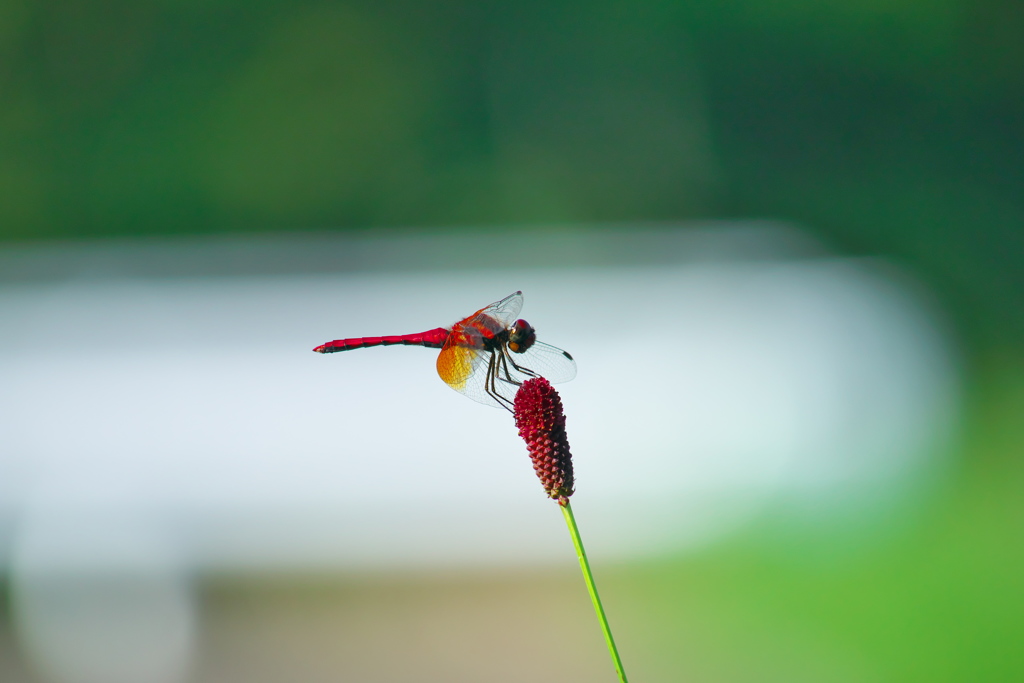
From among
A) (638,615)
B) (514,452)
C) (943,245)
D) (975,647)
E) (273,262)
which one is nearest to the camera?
(975,647)

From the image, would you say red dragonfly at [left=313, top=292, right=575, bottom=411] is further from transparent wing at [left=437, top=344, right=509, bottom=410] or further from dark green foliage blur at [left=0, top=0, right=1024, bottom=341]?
dark green foliage blur at [left=0, top=0, right=1024, bottom=341]

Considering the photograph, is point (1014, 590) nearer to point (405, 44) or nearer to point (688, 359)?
point (688, 359)

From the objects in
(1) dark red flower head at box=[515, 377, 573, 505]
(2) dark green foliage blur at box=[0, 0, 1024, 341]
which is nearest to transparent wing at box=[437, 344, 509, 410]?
(1) dark red flower head at box=[515, 377, 573, 505]

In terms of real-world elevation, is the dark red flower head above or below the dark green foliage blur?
below

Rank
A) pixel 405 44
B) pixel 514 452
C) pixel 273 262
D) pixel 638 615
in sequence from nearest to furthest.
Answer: pixel 638 615 → pixel 514 452 → pixel 273 262 → pixel 405 44

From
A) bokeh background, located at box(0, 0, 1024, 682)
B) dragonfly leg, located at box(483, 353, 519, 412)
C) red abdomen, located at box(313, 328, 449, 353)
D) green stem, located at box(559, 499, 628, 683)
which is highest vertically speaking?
bokeh background, located at box(0, 0, 1024, 682)

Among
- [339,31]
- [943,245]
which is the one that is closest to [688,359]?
[943,245]
